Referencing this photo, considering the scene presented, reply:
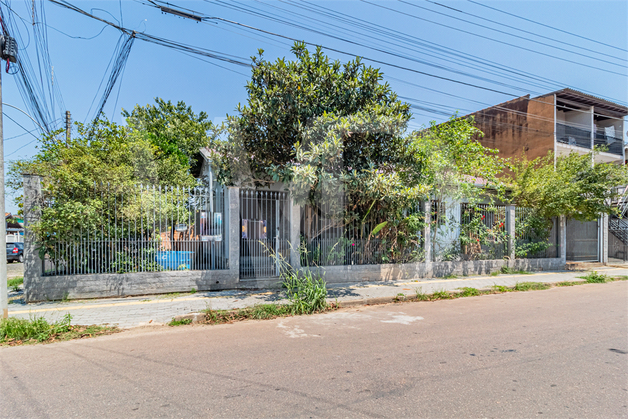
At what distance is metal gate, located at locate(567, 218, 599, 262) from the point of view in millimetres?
15953

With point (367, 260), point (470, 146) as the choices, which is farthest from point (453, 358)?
point (470, 146)

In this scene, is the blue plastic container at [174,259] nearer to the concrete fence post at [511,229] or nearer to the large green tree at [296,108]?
the large green tree at [296,108]

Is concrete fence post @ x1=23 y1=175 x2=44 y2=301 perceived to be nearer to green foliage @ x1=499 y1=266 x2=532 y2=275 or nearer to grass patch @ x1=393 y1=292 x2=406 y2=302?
grass patch @ x1=393 y1=292 x2=406 y2=302

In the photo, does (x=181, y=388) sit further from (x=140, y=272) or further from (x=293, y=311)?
(x=140, y=272)

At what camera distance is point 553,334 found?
17.2 feet

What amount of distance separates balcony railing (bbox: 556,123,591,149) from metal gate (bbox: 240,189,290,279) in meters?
20.0

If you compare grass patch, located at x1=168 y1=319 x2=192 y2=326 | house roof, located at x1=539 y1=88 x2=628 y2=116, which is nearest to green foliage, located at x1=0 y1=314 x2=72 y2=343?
grass patch, located at x1=168 y1=319 x2=192 y2=326

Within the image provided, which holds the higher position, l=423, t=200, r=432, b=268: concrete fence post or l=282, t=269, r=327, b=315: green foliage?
l=423, t=200, r=432, b=268: concrete fence post

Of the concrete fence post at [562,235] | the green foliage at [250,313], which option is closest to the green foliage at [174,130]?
the green foliage at [250,313]

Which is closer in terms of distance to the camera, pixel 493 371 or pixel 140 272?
pixel 493 371

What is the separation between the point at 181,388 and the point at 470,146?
11403 mm

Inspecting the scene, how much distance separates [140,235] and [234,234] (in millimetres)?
2186

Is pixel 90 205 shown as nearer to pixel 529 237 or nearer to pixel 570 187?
pixel 529 237

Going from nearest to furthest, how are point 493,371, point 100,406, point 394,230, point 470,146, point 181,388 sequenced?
1. point 100,406
2. point 181,388
3. point 493,371
4. point 394,230
5. point 470,146
